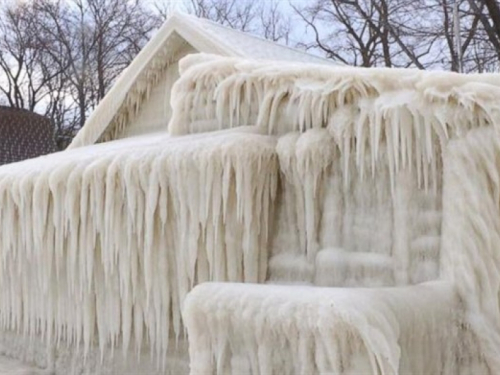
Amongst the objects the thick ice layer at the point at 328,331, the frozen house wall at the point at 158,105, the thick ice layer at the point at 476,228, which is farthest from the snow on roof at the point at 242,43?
the thick ice layer at the point at 328,331

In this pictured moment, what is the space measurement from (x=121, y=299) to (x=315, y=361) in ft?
6.87

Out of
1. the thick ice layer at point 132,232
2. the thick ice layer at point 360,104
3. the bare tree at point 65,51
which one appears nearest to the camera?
the thick ice layer at point 360,104

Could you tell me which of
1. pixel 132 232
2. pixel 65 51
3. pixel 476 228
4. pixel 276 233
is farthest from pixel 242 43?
pixel 65 51

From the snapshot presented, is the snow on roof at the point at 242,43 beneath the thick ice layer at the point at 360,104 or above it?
above

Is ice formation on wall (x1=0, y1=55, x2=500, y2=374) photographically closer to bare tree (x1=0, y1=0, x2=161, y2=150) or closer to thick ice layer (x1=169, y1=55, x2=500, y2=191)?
thick ice layer (x1=169, y1=55, x2=500, y2=191)

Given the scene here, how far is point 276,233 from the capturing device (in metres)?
3.85

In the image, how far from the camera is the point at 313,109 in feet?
12.2

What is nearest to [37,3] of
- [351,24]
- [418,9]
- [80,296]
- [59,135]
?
[59,135]

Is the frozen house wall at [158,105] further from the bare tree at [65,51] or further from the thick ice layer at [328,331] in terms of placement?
the bare tree at [65,51]

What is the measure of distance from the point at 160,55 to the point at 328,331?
213 inches

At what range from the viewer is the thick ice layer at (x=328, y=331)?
2.44m

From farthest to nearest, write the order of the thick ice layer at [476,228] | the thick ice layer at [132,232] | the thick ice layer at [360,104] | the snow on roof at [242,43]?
the snow on roof at [242,43]
the thick ice layer at [132,232]
the thick ice layer at [360,104]
the thick ice layer at [476,228]

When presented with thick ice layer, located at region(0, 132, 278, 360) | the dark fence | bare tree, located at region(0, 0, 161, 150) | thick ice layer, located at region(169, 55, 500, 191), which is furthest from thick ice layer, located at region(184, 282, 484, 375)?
bare tree, located at region(0, 0, 161, 150)

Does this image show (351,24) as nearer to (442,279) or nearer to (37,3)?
(37,3)
